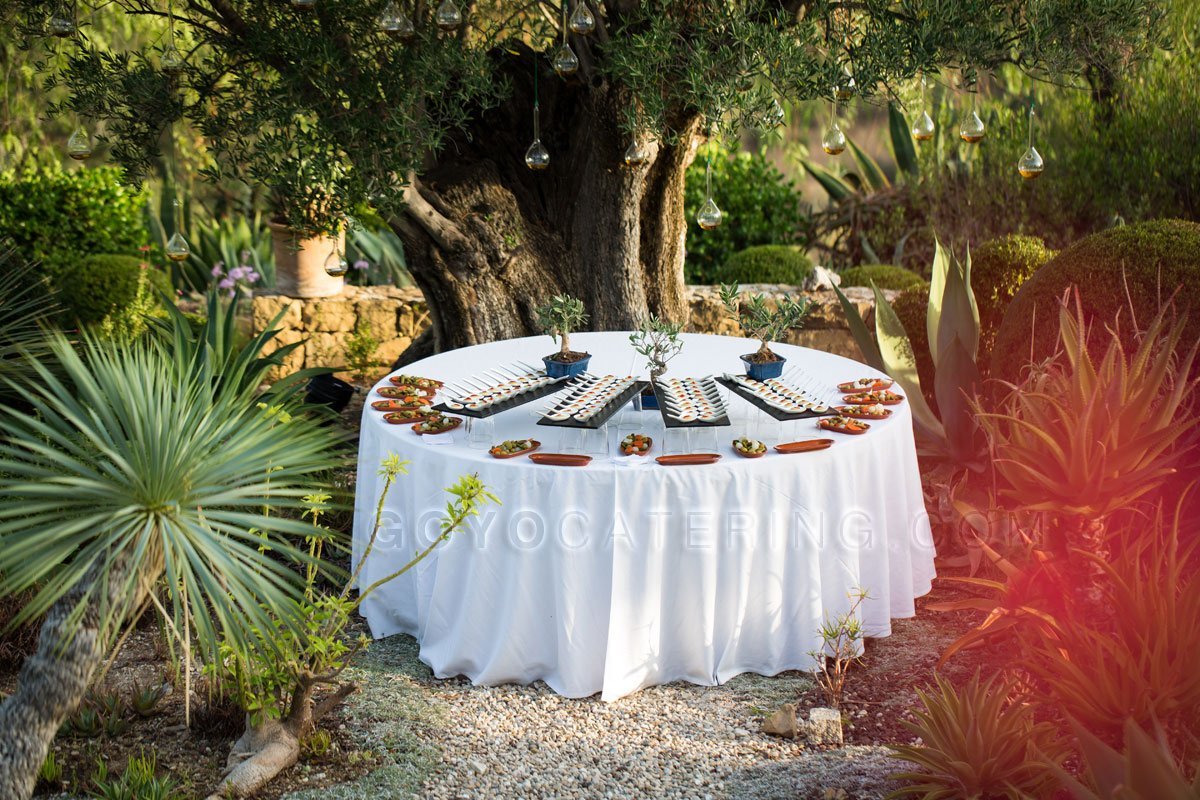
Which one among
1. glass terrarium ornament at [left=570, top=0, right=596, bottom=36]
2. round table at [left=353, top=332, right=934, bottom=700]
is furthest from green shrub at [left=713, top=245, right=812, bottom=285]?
glass terrarium ornament at [left=570, top=0, right=596, bottom=36]

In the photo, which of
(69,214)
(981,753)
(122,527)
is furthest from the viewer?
(69,214)

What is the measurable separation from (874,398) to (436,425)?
1788 millimetres

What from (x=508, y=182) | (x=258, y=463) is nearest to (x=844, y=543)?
(x=258, y=463)

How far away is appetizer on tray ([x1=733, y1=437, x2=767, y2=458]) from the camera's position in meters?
3.91

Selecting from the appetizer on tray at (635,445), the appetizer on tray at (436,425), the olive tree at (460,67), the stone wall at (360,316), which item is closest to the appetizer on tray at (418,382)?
the appetizer on tray at (436,425)

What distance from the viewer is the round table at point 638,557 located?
3807 millimetres

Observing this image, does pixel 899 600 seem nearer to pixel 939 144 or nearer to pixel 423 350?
pixel 423 350

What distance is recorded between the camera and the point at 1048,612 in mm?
3498

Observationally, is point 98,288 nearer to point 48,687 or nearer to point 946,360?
point 48,687

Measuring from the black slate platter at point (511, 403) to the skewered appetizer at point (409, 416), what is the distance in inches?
1.8

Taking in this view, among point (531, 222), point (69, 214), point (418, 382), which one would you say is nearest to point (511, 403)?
point (418, 382)

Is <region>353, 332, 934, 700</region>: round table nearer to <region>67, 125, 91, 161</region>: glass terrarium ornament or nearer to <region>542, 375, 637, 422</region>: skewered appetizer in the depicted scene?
<region>542, 375, 637, 422</region>: skewered appetizer

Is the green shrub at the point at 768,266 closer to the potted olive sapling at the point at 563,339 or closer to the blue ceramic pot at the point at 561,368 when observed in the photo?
the potted olive sapling at the point at 563,339

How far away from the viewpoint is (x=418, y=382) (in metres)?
4.85
